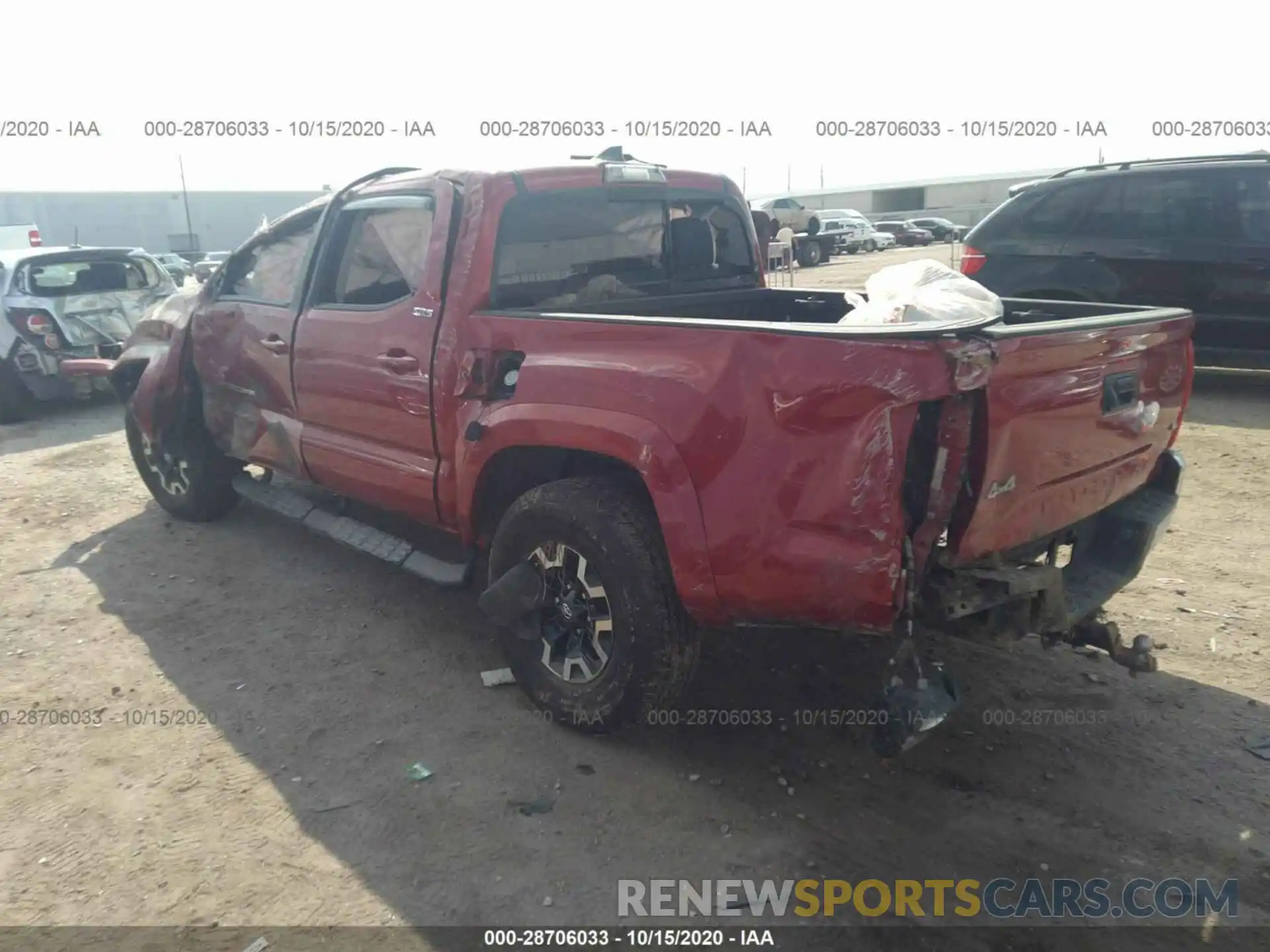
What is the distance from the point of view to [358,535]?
4148 millimetres

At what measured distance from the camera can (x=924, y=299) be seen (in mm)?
2963

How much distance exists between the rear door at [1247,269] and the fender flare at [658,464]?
20.5ft

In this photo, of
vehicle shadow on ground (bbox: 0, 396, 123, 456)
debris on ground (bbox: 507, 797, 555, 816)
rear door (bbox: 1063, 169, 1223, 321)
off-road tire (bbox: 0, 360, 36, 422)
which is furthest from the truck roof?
off-road tire (bbox: 0, 360, 36, 422)

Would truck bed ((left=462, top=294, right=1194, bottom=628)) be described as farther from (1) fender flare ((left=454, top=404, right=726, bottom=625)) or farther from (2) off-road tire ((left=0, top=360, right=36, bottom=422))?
(2) off-road tire ((left=0, top=360, right=36, bottom=422))

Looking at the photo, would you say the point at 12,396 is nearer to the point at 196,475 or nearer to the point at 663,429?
the point at 196,475

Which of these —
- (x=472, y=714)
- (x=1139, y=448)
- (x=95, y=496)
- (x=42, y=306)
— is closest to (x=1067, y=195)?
(x=1139, y=448)

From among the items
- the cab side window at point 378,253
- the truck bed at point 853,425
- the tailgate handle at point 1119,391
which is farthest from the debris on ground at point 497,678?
the tailgate handle at point 1119,391

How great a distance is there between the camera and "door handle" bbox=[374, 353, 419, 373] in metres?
3.56

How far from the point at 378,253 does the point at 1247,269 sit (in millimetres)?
6503

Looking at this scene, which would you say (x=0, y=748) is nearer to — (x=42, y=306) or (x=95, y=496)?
(x=95, y=496)

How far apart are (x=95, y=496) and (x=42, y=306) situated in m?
3.38

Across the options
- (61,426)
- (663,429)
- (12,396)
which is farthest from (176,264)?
(663,429)

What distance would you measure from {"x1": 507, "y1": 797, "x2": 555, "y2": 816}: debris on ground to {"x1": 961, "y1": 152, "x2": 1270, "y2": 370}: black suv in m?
6.29

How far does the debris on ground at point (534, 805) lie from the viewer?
284cm
